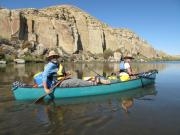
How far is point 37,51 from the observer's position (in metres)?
69.9

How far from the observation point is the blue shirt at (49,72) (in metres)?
12.4

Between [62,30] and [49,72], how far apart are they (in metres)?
84.4

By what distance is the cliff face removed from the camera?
78.1m

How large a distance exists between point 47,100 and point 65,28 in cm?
8546

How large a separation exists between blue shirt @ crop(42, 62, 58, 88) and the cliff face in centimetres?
6630

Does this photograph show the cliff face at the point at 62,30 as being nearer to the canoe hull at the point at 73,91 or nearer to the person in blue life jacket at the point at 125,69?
the person in blue life jacket at the point at 125,69

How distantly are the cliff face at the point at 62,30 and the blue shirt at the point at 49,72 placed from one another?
66.3m

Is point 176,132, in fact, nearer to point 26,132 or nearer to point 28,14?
point 26,132

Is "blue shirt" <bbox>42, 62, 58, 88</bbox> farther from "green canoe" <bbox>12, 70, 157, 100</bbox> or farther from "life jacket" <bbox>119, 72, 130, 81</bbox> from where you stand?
"life jacket" <bbox>119, 72, 130, 81</bbox>

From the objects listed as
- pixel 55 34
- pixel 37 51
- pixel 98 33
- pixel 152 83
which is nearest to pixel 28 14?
pixel 55 34

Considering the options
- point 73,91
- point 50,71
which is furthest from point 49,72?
point 73,91

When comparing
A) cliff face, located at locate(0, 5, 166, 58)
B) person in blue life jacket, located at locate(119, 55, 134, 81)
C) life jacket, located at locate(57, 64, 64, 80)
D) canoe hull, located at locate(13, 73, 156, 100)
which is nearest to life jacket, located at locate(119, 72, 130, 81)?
person in blue life jacket, located at locate(119, 55, 134, 81)

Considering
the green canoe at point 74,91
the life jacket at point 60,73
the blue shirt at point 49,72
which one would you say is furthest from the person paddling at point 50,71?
the green canoe at point 74,91

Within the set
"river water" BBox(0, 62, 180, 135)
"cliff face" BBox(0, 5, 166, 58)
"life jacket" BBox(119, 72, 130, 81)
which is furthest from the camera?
"cliff face" BBox(0, 5, 166, 58)
